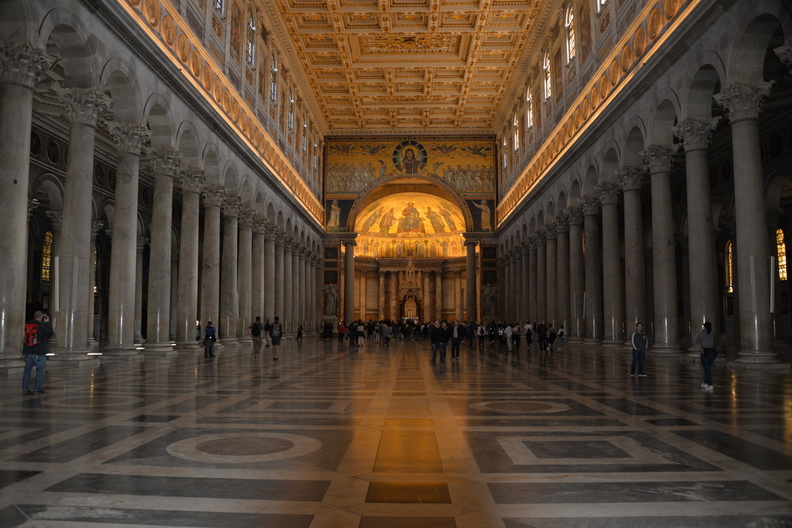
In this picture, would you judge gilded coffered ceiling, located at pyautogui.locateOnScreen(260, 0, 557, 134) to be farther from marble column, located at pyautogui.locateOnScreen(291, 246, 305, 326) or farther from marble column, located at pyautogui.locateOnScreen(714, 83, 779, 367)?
marble column, located at pyautogui.locateOnScreen(714, 83, 779, 367)

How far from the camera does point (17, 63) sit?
12789 millimetres

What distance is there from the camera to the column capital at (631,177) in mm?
22531

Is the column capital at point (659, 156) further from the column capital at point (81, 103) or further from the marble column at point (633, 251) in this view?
the column capital at point (81, 103)

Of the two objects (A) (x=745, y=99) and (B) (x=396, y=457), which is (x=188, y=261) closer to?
(A) (x=745, y=99)

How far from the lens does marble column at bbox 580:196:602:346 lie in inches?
1049

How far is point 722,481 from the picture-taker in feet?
15.6

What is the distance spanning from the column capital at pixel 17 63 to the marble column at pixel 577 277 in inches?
880

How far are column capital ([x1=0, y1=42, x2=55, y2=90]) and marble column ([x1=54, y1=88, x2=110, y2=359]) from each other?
2184 mm

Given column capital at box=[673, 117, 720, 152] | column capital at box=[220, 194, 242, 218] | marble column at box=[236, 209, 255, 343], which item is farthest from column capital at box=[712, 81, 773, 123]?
marble column at box=[236, 209, 255, 343]

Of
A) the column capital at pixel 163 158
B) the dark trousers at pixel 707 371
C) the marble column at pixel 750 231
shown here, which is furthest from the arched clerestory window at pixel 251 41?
the dark trousers at pixel 707 371

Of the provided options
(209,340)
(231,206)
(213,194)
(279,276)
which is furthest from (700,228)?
(279,276)

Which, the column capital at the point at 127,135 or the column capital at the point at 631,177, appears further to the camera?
the column capital at the point at 631,177

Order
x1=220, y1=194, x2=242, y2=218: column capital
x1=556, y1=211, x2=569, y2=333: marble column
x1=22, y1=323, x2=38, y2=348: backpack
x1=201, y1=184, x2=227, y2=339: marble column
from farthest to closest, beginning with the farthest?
x1=556, y1=211, x2=569, y2=333: marble column, x1=220, y1=194, x2=242, y2=218: column capital, x1=201, y1=184, x2=227, y2=339: marble column, x1=22, y1=323, x2=38, y2=348: backpack

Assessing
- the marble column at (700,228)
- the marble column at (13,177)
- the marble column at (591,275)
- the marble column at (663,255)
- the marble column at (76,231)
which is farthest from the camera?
the marble column at (591,275)
